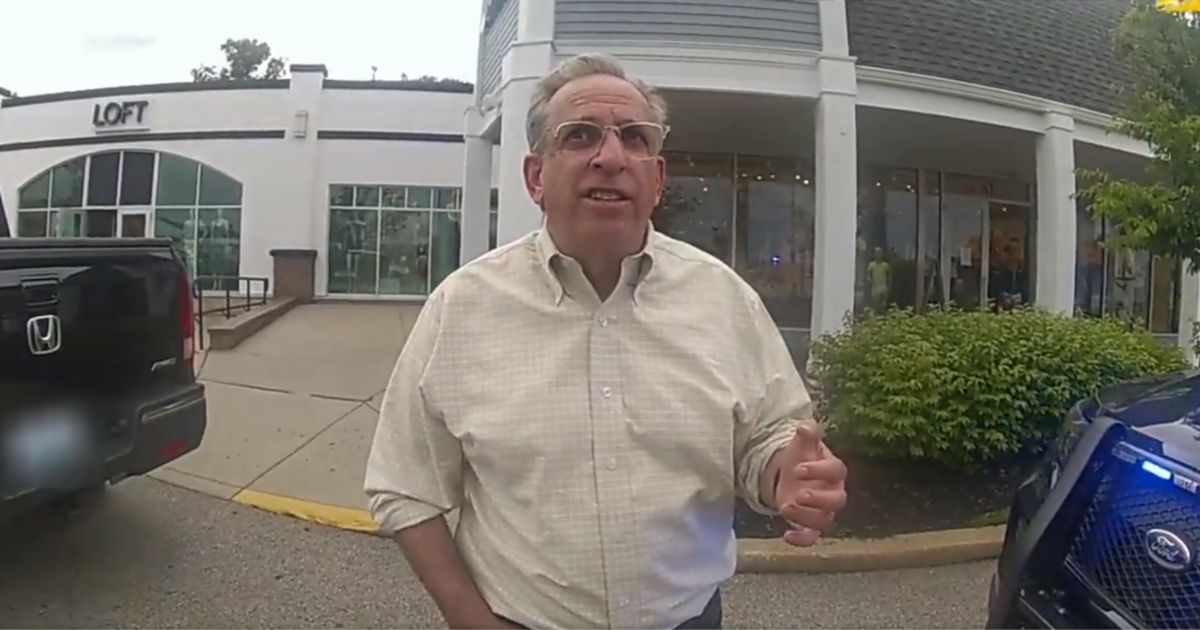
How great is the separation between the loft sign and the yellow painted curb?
19105 mm

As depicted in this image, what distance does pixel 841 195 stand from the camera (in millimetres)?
8859

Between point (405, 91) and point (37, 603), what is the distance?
1727cm

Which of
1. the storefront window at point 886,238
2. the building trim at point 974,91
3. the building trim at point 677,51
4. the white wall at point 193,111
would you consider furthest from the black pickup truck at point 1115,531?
the white wall at point 193,111

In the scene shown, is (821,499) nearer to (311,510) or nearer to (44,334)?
(44,334)

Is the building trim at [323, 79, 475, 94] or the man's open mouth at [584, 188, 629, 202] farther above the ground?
the building trim at [323, 79, 475, 94]

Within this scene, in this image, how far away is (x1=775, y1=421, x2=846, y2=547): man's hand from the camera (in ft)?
4.95

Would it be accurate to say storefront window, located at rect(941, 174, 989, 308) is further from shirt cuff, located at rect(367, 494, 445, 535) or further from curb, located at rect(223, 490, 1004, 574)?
shirt cuff, located at rect(367, 494, 445, 535)

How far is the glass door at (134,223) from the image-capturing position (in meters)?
21.3

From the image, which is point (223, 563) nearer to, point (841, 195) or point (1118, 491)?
point (1118, 491)

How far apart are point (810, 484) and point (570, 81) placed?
34.6 inches

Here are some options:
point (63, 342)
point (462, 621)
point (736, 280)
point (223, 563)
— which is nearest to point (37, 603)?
point (223, 563)

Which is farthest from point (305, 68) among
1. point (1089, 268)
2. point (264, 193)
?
point (1089, 268)

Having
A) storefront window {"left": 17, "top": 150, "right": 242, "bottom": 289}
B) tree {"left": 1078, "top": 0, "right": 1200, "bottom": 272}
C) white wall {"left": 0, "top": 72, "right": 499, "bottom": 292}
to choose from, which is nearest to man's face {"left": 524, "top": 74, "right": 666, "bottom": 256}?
tree {"left": 1078, "top": 0, "right": 1200, "bottom": 272}

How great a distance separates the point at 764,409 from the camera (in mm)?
1718
